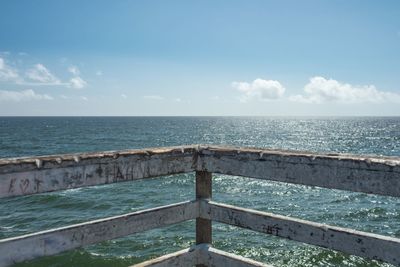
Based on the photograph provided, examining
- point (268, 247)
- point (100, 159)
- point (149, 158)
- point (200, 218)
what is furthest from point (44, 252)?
point (268, 247)

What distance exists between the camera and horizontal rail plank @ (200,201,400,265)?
2234mm

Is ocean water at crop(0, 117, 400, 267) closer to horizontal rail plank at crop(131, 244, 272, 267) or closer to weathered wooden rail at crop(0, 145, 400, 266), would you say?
horizontal rail plank at crop(131, 244, 272, 267)

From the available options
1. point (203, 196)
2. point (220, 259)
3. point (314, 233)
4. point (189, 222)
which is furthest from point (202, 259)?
point (189, 222)

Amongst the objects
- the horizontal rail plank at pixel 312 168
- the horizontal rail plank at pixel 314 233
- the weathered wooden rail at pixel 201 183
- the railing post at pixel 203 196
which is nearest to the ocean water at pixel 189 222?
the railing post at pixel 203 196

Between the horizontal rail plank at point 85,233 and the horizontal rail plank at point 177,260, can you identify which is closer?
the horizontal rail plank at point 85,233

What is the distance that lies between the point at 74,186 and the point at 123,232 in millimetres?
511

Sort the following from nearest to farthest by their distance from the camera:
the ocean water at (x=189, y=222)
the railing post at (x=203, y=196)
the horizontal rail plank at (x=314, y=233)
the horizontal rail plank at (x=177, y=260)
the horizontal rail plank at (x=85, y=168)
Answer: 1. the horizontal rail plank at (x=85, y=168)
2. the horizontal rail plank at (x=314, y=233)
3. the horizontal rail plank at (x=177, y=260)
4. the railing post at (x=203, y=196)
5. the ocean water at (x=189, y=222)

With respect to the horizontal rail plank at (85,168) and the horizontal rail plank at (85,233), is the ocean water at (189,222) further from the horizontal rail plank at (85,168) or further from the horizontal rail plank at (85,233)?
the horizontal rail plank at (85,168)

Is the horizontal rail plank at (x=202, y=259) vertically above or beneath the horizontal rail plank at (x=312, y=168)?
beneath

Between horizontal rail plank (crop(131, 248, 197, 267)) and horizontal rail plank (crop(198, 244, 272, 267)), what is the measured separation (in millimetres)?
67

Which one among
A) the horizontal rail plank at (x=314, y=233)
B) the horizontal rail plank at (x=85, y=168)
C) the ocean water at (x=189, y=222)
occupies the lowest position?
the ocean water at (x=189, y=222)

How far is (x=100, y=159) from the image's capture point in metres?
2.46

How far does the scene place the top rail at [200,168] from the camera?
215 centimetres

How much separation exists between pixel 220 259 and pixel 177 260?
31cm
